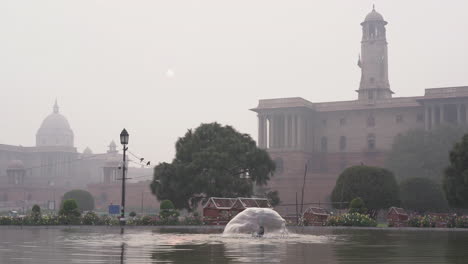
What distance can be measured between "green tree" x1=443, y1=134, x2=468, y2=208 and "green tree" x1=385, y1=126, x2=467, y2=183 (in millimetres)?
33957

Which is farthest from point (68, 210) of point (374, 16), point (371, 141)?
point (374, 16)

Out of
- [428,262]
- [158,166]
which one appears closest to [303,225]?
[158,166]

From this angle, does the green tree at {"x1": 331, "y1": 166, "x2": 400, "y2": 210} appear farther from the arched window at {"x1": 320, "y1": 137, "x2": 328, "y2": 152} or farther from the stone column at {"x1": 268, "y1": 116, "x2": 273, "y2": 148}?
the arched window at {"x1": 320, "y1": 137, "x2": 328, "y2": 152}

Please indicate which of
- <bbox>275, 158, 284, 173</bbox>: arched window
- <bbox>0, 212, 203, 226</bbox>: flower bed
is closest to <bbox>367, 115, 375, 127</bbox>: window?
<bbox>275, 158, 284, 173</bbox>: arched window

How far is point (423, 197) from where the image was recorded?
6281cm

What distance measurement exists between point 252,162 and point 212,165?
4.63 m

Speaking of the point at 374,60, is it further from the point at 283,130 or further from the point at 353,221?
the point at 353,221

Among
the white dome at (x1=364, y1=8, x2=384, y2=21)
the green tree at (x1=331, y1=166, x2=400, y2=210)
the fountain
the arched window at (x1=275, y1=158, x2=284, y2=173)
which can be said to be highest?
the white dome at (x1=364, y1=8, x2=384, y2=21)

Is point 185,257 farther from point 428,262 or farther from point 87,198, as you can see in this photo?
point 87,198

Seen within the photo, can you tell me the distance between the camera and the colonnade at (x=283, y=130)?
10412 cm

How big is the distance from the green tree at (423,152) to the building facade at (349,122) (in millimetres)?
8305

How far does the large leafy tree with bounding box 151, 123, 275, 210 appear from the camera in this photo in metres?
51.4

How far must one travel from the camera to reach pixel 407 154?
8325 centimetres

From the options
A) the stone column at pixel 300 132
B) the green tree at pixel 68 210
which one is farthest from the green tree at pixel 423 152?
the green tree at pixel 68 210
